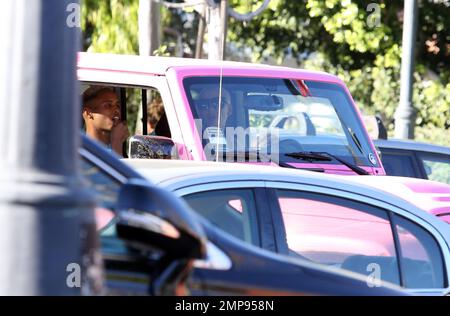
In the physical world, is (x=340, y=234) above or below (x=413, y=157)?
below

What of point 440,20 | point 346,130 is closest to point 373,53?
point 440,20

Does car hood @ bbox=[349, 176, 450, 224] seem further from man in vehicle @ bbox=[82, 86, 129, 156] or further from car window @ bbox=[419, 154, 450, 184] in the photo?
car window @ bbox=[419, 154, 450, 184]

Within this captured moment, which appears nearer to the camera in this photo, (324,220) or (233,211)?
(233,211)

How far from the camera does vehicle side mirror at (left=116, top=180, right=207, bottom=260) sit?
2.61 meters

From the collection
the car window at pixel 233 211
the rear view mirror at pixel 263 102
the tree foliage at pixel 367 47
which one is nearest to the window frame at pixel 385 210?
the car window at pixel 233 211

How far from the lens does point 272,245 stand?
459 centimetres

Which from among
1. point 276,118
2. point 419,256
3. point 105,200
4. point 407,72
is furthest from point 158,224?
point 407,72

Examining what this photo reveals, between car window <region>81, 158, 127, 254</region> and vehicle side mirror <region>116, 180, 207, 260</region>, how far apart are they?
8 cm

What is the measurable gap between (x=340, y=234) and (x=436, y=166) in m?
5.51

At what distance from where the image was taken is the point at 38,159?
7.80 ft

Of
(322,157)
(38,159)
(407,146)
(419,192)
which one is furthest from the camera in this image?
(407,146)

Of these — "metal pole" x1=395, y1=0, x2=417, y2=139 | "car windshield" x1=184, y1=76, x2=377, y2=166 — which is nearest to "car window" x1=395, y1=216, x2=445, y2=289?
"car windshield" x1=184, y1=76, x2=377, y2=166

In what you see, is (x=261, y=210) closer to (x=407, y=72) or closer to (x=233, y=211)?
(x=233, y=211)
